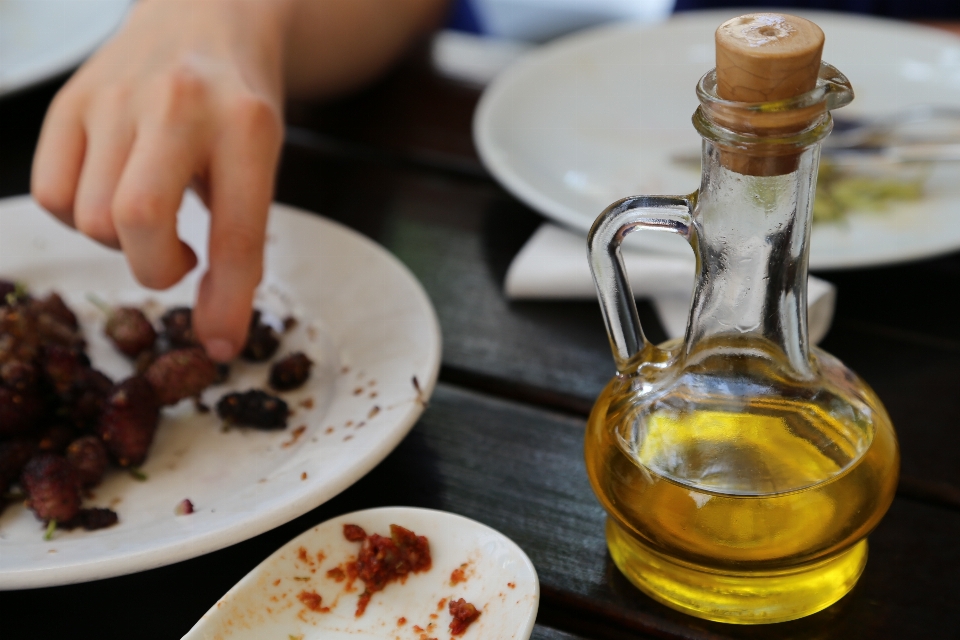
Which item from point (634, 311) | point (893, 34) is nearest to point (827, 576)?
point (634, 311)

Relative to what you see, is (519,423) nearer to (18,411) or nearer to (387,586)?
(387,586)

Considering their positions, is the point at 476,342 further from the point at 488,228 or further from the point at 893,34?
the point at 893,34

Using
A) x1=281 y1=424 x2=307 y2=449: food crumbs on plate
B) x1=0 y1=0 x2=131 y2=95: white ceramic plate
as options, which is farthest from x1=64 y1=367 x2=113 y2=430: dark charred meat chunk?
x1=0 y1=0 x2=131 y2=95: white ceramic plate

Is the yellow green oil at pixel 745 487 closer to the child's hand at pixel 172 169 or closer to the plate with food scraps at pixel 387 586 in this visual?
the plate with food scraps at pixel 387 586

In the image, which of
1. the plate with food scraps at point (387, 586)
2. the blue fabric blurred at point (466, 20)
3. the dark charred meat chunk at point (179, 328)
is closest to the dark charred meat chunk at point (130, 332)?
the dark charred meat chunk at point (179, 328)

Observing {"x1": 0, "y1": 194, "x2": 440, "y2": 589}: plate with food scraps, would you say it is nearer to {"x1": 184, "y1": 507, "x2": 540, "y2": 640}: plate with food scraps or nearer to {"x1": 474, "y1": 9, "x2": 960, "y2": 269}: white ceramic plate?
{"x1": 184, "y1": 507, "x2": 540, "y2": 640}: plate with food scraps

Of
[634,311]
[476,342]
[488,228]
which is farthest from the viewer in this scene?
[488,228]

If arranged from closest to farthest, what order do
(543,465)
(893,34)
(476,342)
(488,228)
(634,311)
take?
1. (634,311)
2. (543,465)
3. (476,342)
4. (488,228)
5. (893,34)
